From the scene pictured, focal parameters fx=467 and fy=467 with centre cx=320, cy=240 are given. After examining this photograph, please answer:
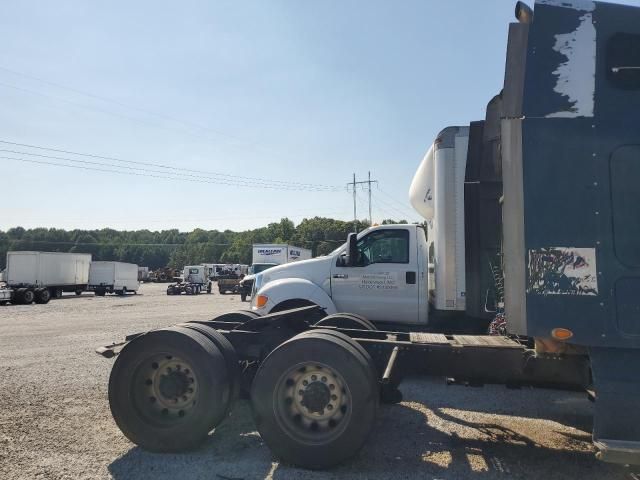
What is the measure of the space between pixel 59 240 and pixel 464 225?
13632 cm

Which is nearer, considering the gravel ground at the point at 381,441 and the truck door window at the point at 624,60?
the truck door window at the point at 624,60

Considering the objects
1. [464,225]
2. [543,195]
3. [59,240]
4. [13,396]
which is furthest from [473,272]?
[59,240]

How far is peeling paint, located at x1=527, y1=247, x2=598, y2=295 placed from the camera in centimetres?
331

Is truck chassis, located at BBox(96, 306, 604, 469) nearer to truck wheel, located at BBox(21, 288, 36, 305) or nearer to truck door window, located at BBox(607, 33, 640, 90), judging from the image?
truck door window, located at BBox(607, 33, 640, 90)

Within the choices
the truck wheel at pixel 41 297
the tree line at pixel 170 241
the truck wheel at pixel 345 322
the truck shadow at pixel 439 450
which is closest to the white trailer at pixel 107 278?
the truck wheel at pixel 41 297

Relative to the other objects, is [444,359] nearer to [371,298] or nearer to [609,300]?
[609,300]

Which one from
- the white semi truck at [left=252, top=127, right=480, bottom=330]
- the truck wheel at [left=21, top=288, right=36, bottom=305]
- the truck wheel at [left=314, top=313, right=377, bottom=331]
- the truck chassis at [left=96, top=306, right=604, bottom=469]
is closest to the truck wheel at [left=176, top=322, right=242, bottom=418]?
the truck chassis at [left=96, top=306, right=604, bottom=469]

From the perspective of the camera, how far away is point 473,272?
5.90 m

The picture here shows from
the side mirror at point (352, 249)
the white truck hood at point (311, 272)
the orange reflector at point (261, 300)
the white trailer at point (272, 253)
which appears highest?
the white trailer at point (272, 253)

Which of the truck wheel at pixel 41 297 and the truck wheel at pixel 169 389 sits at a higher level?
the truck wheel at pixel 169 389

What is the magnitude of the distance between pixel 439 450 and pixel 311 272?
3855 millimetres

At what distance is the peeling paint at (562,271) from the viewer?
3307mm

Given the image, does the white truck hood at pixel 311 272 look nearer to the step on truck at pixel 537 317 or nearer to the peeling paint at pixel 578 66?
the step on truck at pixel 537 317

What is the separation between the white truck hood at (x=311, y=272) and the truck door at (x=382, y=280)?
11 centimetres
